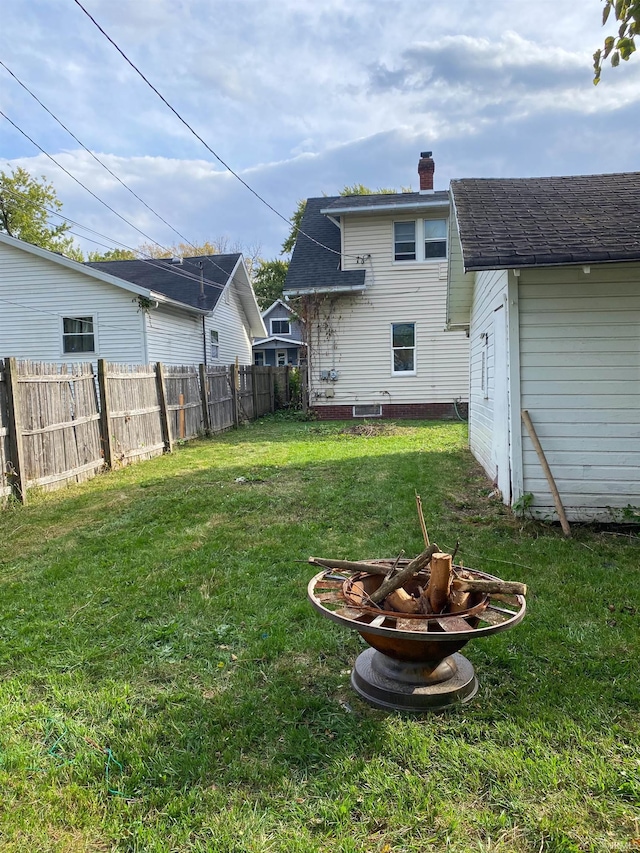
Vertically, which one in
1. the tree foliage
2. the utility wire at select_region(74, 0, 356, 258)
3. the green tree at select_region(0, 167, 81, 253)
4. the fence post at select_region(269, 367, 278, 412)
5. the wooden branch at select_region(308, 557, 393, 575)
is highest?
the green tree at select_region(0, 167, 81, 253)

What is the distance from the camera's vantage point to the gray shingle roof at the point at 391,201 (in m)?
15.0

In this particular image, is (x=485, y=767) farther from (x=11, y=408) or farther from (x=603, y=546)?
(x=11, y=408)

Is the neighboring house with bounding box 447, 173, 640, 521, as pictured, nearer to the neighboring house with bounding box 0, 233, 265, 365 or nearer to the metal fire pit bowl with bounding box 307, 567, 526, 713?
the metal fire pit bowl with bounding box 307, 567, 526, 713

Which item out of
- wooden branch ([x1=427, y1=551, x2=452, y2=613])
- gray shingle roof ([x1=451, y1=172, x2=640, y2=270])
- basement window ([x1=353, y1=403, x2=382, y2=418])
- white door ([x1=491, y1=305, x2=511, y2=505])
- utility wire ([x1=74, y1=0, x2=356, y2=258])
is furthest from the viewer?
basement window ([x1=353, y1=403, x2=382, y2=418])

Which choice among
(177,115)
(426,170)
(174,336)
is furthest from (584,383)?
(426,170)

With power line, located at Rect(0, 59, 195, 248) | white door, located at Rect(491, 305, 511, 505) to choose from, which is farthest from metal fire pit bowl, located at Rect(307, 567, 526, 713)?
power line, located at Rect(0, 59, 195, 248)

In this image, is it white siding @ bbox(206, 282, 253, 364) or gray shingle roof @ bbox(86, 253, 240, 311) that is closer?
gray shingle roof @ bbox(86, 253, 240, 311)

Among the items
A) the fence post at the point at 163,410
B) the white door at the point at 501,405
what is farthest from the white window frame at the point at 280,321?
the white door at the point at 501,405

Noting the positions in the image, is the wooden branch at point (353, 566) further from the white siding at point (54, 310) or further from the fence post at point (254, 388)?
the fence post at point (254, 388)

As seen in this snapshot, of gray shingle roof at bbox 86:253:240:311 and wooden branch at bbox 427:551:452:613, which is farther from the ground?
gray shingle roof at bbox 86:253:240:311

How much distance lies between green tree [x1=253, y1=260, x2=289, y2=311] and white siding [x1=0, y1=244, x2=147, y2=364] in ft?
91.1

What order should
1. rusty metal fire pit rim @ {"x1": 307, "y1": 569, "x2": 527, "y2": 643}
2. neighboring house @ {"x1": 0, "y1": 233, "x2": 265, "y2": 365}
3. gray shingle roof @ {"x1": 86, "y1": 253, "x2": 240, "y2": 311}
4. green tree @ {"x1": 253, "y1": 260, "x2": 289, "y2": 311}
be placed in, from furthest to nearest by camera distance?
green tree @ {"x1": 253, "y1": 260, "x2": 289, "y2": 311} < gray shingle roof @ {"x1": 86, "y1": 253, "x2": 240, "y2": 311} < neighboring house @ {"x1": 0, "y1": 233, "x2": 265, "y2": 365} < rusty metal fire pit rim @ {"x1": 307, "y1": 569, "x2": 527, "y2": 643}

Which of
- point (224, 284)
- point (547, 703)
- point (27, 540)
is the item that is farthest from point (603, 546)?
point (224, 284)

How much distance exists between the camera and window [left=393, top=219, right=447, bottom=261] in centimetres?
1574
